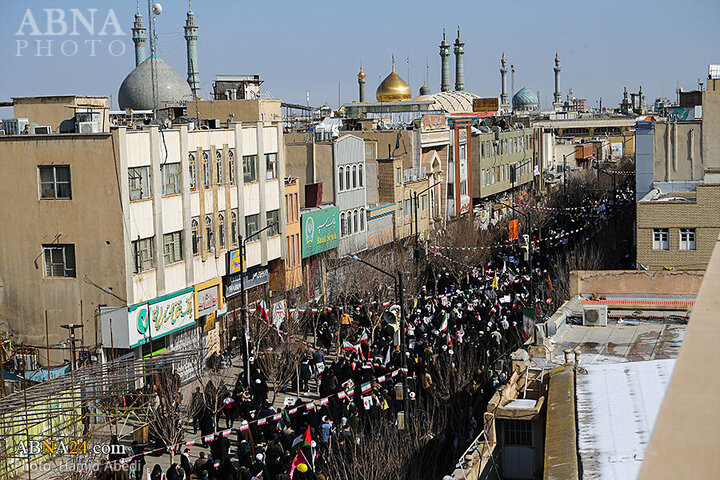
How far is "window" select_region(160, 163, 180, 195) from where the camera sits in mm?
30812

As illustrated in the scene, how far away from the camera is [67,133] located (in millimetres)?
28547

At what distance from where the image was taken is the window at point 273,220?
124 ft

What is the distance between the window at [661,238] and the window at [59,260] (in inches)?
786

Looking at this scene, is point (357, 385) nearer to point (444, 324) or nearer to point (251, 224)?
point (444, 324)

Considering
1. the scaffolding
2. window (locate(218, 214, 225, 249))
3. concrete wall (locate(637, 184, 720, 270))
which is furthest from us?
concrete wall (locate(637, 184, 720, 270))

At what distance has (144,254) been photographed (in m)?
29.7

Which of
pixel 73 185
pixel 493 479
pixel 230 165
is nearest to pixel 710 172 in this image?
pixel 230 165

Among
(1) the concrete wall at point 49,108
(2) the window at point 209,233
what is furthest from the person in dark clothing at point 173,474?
(1) the concrete wall at point 49,108

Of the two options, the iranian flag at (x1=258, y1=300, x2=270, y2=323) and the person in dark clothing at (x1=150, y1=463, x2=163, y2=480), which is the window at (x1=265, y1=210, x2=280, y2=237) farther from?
the person in dark clothing at (x1=150, y1=463, x2=163, y2=480)

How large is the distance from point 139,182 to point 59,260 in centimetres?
318

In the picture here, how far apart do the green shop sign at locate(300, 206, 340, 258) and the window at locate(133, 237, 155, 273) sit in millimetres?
11159

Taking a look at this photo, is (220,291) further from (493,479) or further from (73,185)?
(493,479)

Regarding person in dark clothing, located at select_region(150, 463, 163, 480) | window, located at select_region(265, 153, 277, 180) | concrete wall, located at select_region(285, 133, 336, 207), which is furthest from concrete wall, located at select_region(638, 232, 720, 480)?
concrete wall, located at select_region(285, 133, 336, 207)

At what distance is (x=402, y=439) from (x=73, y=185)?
48.1ft
